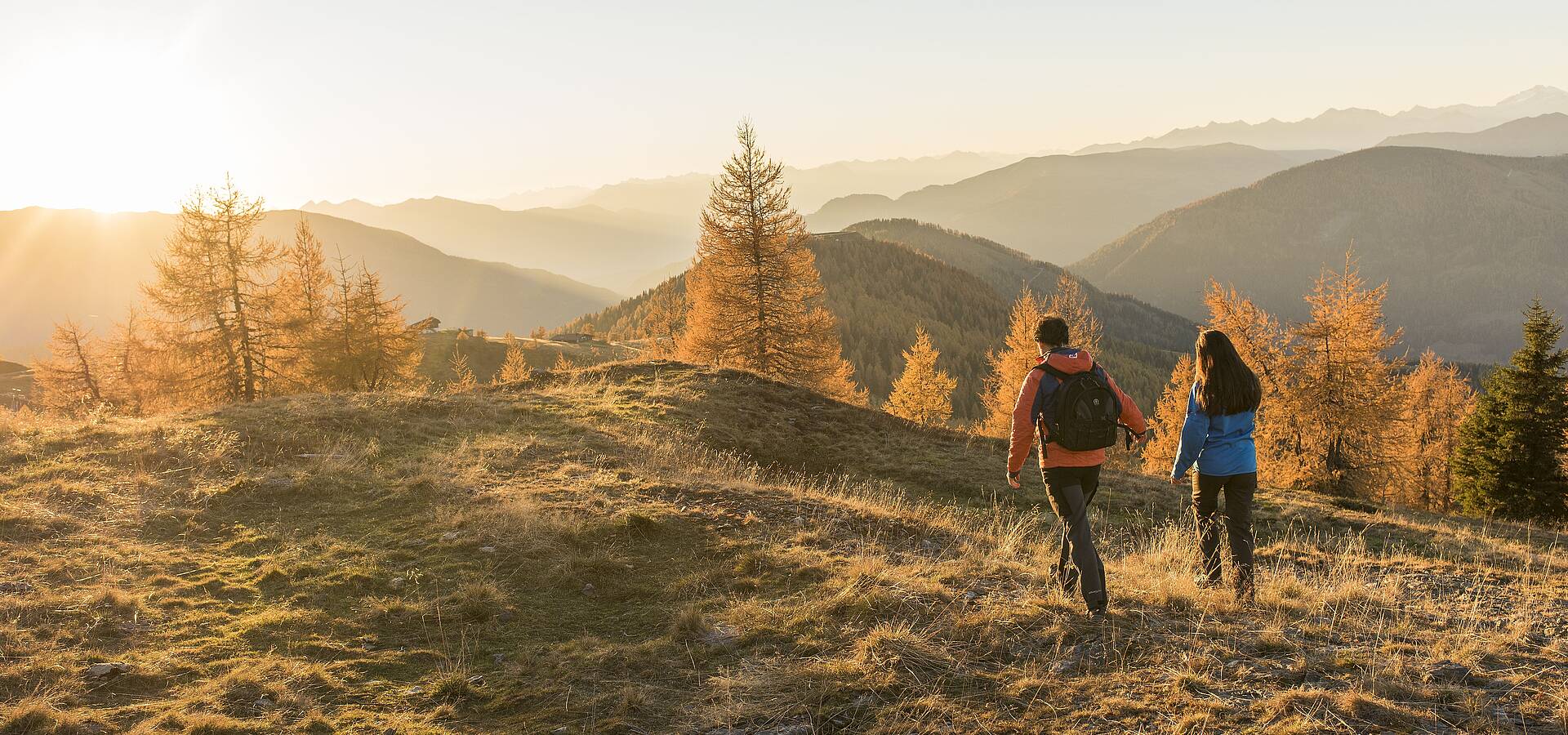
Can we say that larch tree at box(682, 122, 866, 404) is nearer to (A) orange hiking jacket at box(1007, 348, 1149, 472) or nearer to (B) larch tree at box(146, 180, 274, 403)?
(B) larch tree at box(146, 180, 274, 403)

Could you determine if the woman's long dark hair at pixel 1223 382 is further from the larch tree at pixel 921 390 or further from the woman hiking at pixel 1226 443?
the larch tree at pixel 921 390

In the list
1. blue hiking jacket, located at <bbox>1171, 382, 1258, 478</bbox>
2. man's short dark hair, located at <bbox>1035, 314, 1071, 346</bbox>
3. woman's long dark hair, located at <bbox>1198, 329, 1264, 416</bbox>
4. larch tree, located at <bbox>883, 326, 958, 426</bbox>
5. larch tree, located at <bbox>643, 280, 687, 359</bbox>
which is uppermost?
larch tree, located at <bbox>643, 280, 687, 359</bbox>

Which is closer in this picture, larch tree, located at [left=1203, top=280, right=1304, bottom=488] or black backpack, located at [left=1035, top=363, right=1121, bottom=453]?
black backpack, located at [left=1035, top=363, right=1121, bottom=453]

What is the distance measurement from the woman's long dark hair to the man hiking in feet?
2.48

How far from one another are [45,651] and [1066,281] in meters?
42.5

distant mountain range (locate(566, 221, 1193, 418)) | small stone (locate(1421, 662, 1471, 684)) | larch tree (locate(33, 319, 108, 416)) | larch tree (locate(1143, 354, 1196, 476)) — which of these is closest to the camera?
small stone (locate(1421, 662, 1471, 684))

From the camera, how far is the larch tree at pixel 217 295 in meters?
27.1

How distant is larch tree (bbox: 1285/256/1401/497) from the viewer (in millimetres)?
30484

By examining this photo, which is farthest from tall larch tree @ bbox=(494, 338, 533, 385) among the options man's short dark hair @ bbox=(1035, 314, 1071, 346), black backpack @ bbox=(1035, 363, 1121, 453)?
black backpack @ bbox=(1035, 363, 1121, 453)

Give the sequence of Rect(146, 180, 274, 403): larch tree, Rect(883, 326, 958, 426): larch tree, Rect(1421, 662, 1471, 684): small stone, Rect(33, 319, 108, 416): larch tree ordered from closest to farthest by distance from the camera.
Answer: Rect(1421, 662, 1471, 684): small stone, Rect(146, 180, 274, 403): larch tree, Rect(33, 319, 108, 416): larch tree, Rect(883, 326, 958, 426): larch tree

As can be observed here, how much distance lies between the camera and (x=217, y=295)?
27.5 metres

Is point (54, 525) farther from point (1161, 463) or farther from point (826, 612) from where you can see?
point (1161, 463)

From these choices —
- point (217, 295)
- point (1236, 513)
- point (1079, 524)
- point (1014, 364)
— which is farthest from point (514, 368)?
point (1236, 513)

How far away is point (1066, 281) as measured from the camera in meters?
41.0
